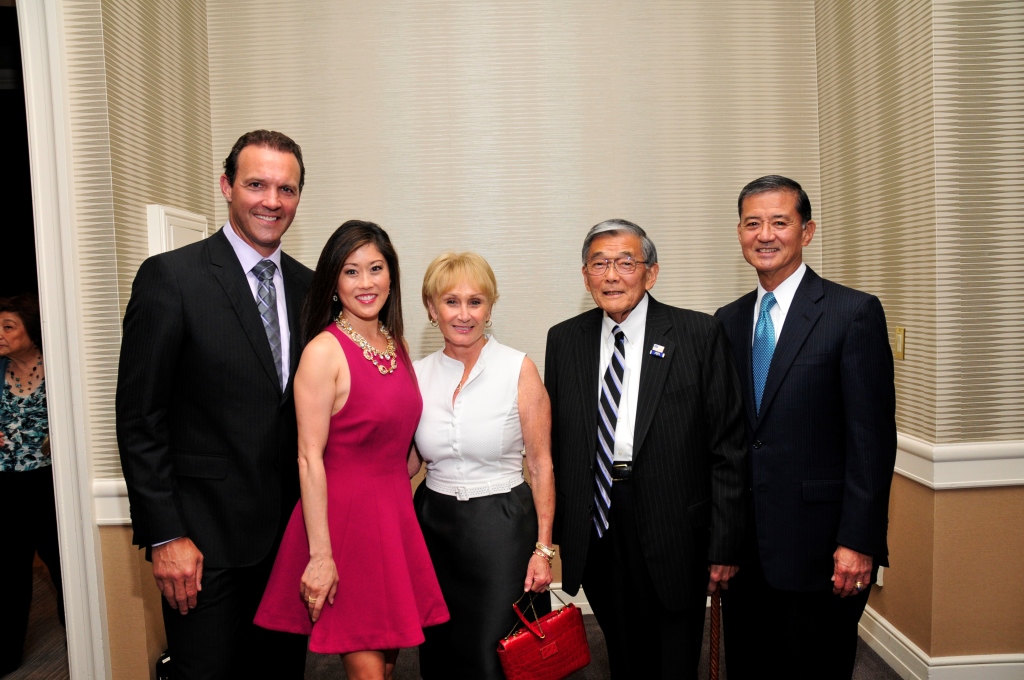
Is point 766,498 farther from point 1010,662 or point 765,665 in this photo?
point 1010,662

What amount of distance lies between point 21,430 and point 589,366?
2.79m

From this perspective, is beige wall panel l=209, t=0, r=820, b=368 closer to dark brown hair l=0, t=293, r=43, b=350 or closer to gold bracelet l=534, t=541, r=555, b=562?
dark brown hair l=0, t=293, r=43, b=350

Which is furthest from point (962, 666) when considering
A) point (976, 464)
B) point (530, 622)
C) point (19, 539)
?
point (19, 539)

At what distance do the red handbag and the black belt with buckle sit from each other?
1.36 feet

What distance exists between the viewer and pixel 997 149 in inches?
103

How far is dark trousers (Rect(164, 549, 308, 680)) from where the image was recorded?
192 centimetres

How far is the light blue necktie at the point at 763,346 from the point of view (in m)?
2.17

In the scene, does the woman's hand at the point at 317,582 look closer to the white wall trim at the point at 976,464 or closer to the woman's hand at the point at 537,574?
the woman's hand at the point at 537,574

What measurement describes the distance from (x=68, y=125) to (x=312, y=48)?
140 centimetres

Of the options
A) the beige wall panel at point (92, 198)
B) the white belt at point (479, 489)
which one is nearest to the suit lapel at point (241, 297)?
the white belt at point (479, 489)

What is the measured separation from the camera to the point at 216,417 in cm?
190

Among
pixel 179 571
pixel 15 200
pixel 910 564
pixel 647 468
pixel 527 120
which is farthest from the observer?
pixel 15 200

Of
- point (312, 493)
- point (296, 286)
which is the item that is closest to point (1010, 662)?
point (312, 493)

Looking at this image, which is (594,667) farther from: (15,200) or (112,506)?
(15,200)
